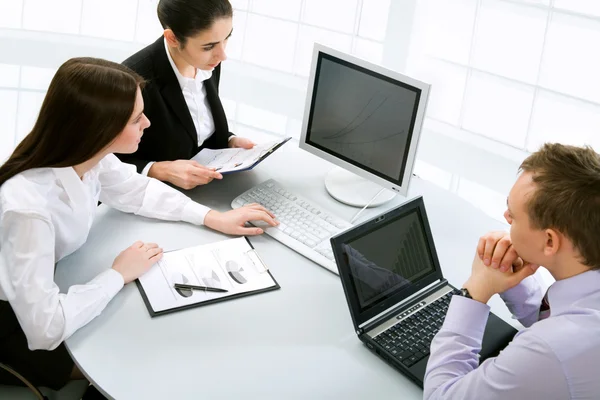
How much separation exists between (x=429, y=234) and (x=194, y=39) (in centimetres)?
109

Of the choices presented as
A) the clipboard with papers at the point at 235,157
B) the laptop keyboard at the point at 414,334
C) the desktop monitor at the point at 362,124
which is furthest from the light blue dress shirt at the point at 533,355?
the clipboard with papers at the point at 235,157

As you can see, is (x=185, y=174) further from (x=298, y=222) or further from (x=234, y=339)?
(x=234, y=339)

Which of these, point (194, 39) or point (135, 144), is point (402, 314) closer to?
point (135, 144)

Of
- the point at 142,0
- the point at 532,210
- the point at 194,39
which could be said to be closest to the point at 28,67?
the point at 142,0

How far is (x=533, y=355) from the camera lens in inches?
60.5

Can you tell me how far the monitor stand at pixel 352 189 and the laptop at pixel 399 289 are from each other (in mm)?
436

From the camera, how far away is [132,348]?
6.09 feet

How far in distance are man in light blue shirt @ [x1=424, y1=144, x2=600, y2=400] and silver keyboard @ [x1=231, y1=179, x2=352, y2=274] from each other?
0.54 meters

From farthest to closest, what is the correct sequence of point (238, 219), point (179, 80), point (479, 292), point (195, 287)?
point (179, 80), point (238, 219), point (195, 287), point (479, 292)

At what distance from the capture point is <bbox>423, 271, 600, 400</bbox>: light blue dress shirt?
1.52m

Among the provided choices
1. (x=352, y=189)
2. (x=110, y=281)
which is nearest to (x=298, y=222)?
(x=352, y=189)

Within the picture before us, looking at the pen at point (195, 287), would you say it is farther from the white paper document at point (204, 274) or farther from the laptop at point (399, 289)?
the laptop at point (399, 289)

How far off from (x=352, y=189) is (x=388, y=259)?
2.01 ft

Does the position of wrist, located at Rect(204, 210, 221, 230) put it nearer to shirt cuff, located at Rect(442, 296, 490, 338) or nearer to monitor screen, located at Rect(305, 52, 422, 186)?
monitor screen, located at Rect(305, 52, 422, 186)
